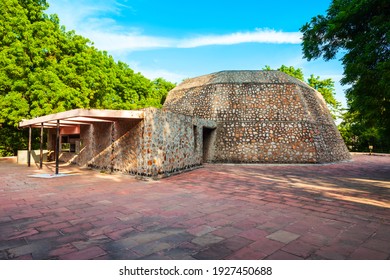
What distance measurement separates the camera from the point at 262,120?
1439 cm

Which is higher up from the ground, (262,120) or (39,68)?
(39,68)

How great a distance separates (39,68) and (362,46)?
17.5 meters

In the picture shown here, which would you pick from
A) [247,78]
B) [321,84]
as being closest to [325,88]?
[321,84]

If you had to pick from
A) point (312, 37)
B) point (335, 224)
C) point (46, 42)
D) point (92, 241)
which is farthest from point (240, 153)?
point (46, 42)

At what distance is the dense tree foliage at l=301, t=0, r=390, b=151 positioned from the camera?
6.50m

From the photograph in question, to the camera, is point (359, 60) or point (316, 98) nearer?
point (359, 60)

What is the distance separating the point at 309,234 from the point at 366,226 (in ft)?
3.68

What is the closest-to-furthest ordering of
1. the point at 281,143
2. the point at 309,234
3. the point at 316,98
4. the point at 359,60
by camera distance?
the point at 309,234 < the point at 359,60 < the point at 281,143 < the point at 316,98

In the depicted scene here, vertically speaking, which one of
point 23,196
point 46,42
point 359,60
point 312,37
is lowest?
point 23,196

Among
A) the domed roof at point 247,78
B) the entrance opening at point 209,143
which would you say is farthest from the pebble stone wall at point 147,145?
the domed roof at point 247,78

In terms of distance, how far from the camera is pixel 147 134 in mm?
7953

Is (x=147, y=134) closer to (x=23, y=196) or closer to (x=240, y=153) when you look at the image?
(x=23, y=196)

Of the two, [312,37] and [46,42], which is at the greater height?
[46,42]

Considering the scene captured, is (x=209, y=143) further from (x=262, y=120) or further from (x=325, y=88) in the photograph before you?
(x=325, y=88)
